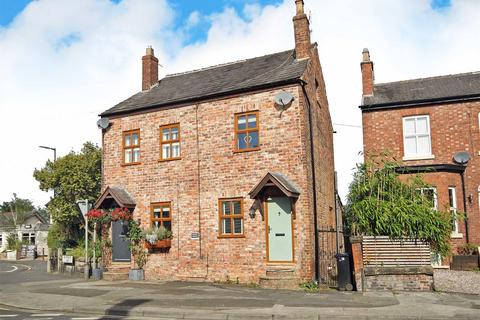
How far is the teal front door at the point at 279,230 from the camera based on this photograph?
15258 millimetres

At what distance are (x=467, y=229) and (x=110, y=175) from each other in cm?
1488

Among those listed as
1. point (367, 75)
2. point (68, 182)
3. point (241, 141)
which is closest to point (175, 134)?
point (241, 141)

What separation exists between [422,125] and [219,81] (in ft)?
30.9

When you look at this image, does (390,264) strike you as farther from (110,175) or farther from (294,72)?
(110,175)

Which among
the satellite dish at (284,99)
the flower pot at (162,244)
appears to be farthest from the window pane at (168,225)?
the satellite dish at (284,99)

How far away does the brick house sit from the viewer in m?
18.5

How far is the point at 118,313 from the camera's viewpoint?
10711mm

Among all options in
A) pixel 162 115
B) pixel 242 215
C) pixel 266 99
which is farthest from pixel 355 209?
pixel 162 115

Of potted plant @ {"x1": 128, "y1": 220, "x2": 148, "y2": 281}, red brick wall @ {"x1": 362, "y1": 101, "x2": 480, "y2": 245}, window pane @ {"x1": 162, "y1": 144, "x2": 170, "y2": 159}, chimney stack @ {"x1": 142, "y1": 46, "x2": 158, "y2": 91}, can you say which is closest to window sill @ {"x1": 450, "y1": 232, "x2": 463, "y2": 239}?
red brick wall @ {"x1": 362, "y1": 101, "x2": 480, "y2": 245}

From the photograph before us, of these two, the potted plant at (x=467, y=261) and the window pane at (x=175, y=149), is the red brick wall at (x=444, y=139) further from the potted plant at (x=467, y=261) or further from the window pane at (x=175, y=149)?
the window pane at (x=175, y=149)

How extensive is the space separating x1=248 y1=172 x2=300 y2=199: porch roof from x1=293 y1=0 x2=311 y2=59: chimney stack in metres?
5.19

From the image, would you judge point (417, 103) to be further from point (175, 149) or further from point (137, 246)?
point (137, 246)

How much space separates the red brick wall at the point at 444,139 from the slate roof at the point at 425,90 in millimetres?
415

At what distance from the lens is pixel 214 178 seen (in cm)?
1688
